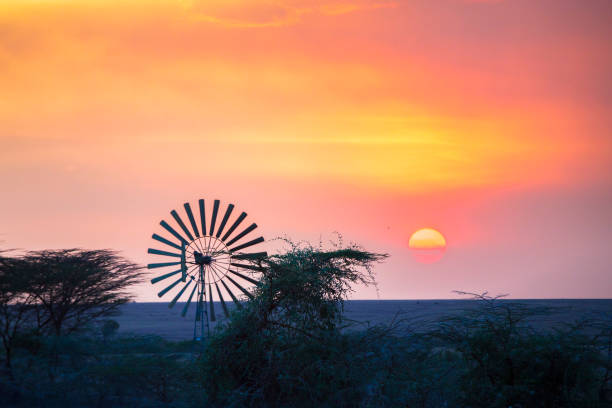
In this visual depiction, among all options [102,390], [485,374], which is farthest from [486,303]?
[102,390]

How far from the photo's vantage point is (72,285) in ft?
85.6

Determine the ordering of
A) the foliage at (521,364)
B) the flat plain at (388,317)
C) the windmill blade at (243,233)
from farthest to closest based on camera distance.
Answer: the windmill blade at (243,233), the flat plain at (388,317), the foliage at (521,364)

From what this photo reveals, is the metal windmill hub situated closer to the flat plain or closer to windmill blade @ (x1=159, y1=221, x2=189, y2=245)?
windmill blade @ (x1=159, y1=221, x2=189, y2=245)

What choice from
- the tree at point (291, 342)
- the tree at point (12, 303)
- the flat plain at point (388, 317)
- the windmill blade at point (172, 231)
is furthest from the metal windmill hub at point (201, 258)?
the tree at point (291, 342)

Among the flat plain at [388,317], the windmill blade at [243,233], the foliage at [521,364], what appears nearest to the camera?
the foliage at [521,364]

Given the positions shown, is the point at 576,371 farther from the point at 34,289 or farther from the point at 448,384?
the point at 34,289

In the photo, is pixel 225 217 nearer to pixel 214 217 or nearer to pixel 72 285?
pixel 214 217

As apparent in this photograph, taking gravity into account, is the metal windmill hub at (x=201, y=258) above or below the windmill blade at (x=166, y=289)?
above

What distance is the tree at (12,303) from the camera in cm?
2339

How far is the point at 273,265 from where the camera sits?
52.5ft

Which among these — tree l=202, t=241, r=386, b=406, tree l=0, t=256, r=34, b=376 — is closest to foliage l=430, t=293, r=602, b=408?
tree l=202, t=241, r=386, b=406

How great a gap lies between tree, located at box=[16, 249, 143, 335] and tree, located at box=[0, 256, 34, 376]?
0.28 metres

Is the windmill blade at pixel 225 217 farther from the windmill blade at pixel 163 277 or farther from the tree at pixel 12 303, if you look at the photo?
the tree at pixel 12 303

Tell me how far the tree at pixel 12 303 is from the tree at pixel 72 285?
28cm
